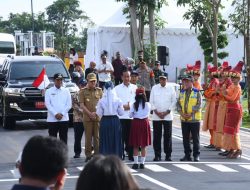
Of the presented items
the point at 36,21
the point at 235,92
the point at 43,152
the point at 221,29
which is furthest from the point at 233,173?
the point at 36,21

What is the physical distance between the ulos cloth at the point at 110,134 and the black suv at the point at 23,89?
6258mm

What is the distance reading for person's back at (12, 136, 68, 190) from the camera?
474 cm

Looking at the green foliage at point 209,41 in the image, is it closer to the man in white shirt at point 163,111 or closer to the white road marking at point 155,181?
the man in white shirt at point 163,111

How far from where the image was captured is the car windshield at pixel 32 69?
22.9m

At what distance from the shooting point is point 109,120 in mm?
15359

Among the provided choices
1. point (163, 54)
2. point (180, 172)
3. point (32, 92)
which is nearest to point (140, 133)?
point (180, 172)

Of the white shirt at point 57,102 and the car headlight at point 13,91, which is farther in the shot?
the car headlight at point 13,91

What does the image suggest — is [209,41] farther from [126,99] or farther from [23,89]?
[126,99]

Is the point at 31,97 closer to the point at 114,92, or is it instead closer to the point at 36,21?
the point at 114,92

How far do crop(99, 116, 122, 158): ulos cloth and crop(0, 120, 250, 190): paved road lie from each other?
59 cm

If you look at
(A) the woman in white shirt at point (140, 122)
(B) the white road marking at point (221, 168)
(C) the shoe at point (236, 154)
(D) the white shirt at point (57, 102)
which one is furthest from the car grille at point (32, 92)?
(B) the white road marking at point (221, 168)

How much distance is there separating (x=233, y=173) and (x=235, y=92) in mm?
2491

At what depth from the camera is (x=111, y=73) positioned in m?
27.9

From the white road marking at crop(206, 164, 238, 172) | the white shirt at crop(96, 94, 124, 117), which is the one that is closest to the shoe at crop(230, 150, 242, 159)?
the white road marking at crop(206, 164, 238, 172)
